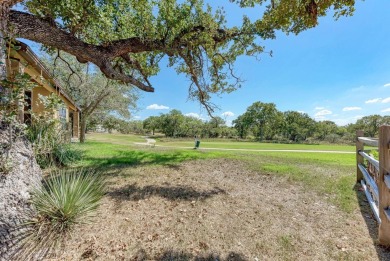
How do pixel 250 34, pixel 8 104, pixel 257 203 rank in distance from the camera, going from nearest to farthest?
pixel 8 104 → pixel 257 203 → pixel 250 34

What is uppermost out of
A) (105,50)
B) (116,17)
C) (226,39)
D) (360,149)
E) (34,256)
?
(116,17)

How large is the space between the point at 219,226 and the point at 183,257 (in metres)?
0.88

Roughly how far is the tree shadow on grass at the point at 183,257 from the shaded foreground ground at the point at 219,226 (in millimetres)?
13

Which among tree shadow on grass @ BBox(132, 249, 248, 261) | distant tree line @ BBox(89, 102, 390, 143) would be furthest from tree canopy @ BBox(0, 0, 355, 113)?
distant tree line @ BBox(89, 102, 390, 143)

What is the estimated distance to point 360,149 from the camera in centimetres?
502

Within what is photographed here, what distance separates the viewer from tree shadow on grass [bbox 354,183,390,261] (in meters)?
2.49

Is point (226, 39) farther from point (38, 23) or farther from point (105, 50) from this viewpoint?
point (38, 23)

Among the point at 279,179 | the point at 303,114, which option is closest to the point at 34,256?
the point at 279,179

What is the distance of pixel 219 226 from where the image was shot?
123 inches

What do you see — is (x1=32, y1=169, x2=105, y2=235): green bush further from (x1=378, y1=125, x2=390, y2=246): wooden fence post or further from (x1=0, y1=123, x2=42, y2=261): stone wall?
(x1=378, y1=125, x2=390, y2=246): wooden fence post

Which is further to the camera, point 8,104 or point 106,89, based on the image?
point 106,89

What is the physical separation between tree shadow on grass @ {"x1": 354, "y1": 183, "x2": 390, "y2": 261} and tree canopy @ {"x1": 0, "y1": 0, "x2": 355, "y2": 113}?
4.07 m

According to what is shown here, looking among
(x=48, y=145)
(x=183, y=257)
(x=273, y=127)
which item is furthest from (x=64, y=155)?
(x=273, y=127)

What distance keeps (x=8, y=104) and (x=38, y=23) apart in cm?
257
